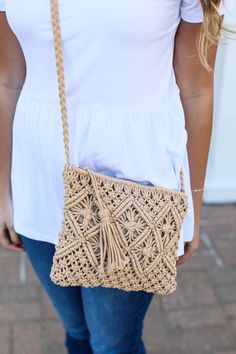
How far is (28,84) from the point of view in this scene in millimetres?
1223

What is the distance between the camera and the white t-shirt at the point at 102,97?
1.07 m

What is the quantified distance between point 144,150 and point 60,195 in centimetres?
22

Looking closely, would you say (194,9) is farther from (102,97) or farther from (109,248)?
(109,248)

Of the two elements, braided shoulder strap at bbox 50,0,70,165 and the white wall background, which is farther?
the white wall background

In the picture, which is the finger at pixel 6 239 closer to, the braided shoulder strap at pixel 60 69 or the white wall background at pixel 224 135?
the braided shoulder strap at pixel 60 69

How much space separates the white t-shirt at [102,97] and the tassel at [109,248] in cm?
13

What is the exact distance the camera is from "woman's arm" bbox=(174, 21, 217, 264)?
1155mm

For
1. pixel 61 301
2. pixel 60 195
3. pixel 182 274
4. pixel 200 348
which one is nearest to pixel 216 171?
pixel 182 274

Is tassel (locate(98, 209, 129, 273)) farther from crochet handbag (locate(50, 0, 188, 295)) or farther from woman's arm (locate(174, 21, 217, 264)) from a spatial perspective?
woman's arm (locate(174, 21, 217, 264))

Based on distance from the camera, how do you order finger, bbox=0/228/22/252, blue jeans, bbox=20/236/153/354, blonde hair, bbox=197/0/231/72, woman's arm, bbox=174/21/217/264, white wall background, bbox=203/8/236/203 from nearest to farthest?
1. blonde hair, bbox=197/0/231/72
2. woman's arm, bbox=174/21/217/264
3. blue jeans, bbox=20/236/153/354
4. finger, bbox=0/228/22/252
5. white wall background, bbox=203/8/236/203

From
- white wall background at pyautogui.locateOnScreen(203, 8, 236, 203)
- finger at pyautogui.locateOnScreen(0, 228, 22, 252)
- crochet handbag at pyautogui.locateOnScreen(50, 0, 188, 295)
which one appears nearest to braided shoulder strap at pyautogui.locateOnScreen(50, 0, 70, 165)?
crochet handbag at pyautogui.locateOnScreen(50, 0, 188, 295)

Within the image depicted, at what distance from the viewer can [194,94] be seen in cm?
123

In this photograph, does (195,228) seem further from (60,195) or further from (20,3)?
(20,3)

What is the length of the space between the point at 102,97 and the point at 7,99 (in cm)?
30
